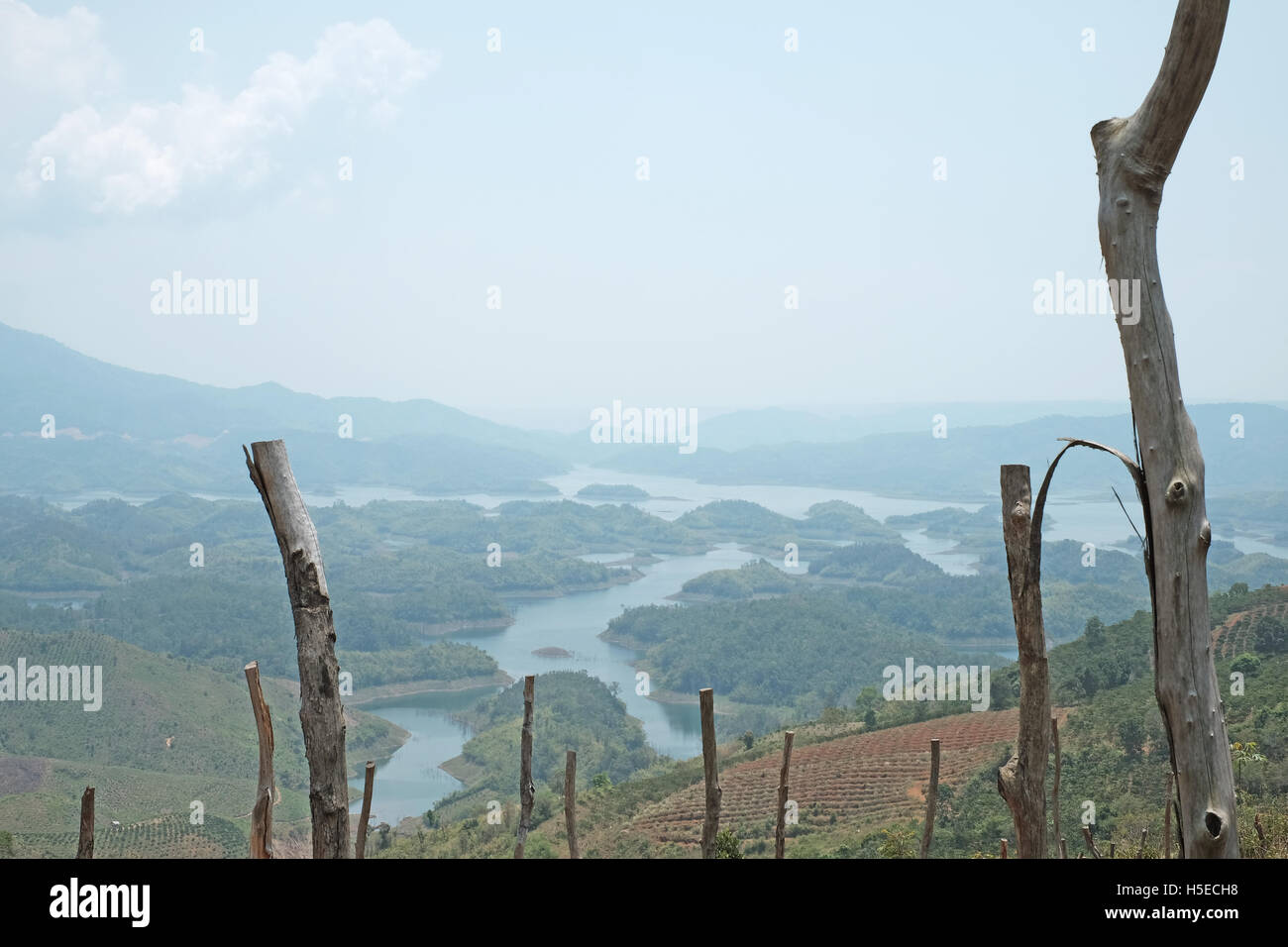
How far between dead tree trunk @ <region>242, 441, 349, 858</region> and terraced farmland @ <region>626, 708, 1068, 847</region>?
14.0m

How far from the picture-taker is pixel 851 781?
62.8ft

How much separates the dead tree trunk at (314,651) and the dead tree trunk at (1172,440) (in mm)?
2264

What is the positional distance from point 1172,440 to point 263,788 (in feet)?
9.08

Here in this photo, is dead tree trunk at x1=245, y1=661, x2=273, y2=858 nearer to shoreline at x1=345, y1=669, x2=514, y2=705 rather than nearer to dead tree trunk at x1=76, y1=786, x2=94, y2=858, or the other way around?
dead tree trunk at x1=76, y1=786, x2=94, y2=858

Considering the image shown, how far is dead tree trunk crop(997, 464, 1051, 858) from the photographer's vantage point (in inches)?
107

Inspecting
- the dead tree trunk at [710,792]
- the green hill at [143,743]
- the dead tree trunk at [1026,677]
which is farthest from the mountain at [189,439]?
the dead tree trunk at [1026,677]

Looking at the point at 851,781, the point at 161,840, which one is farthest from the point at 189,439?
the point at 851,781

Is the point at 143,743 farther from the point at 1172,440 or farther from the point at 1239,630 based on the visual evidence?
the point at 1172,440

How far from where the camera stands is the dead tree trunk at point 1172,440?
2057mm

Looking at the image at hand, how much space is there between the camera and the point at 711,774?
3768mm

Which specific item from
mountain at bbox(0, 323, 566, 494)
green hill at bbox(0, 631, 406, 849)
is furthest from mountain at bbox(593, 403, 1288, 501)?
green hill at bbox(0, 631, 406, 849)
